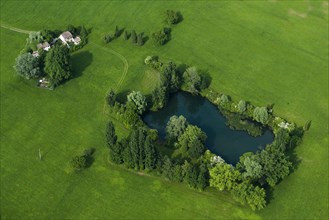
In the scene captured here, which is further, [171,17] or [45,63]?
[171,17]

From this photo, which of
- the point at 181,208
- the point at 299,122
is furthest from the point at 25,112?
the point at 299,122

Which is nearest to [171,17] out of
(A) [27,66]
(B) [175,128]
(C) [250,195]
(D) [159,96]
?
(D) [159,96]

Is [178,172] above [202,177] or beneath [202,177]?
beneath

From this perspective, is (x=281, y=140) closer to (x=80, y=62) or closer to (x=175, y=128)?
(x=175, y=128)

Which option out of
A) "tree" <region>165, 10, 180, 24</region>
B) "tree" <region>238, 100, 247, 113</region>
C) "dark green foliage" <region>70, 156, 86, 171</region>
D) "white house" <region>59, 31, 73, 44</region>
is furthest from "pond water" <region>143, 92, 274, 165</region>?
"white house" <region>59, 31, 73, 44</region>

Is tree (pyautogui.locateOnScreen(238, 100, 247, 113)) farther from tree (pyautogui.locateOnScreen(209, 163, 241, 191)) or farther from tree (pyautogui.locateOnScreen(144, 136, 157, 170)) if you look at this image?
tree (pyautogui.locateOnScreen(144, 136, 157, 170))

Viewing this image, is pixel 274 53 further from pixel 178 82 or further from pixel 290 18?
pixel 178 82
